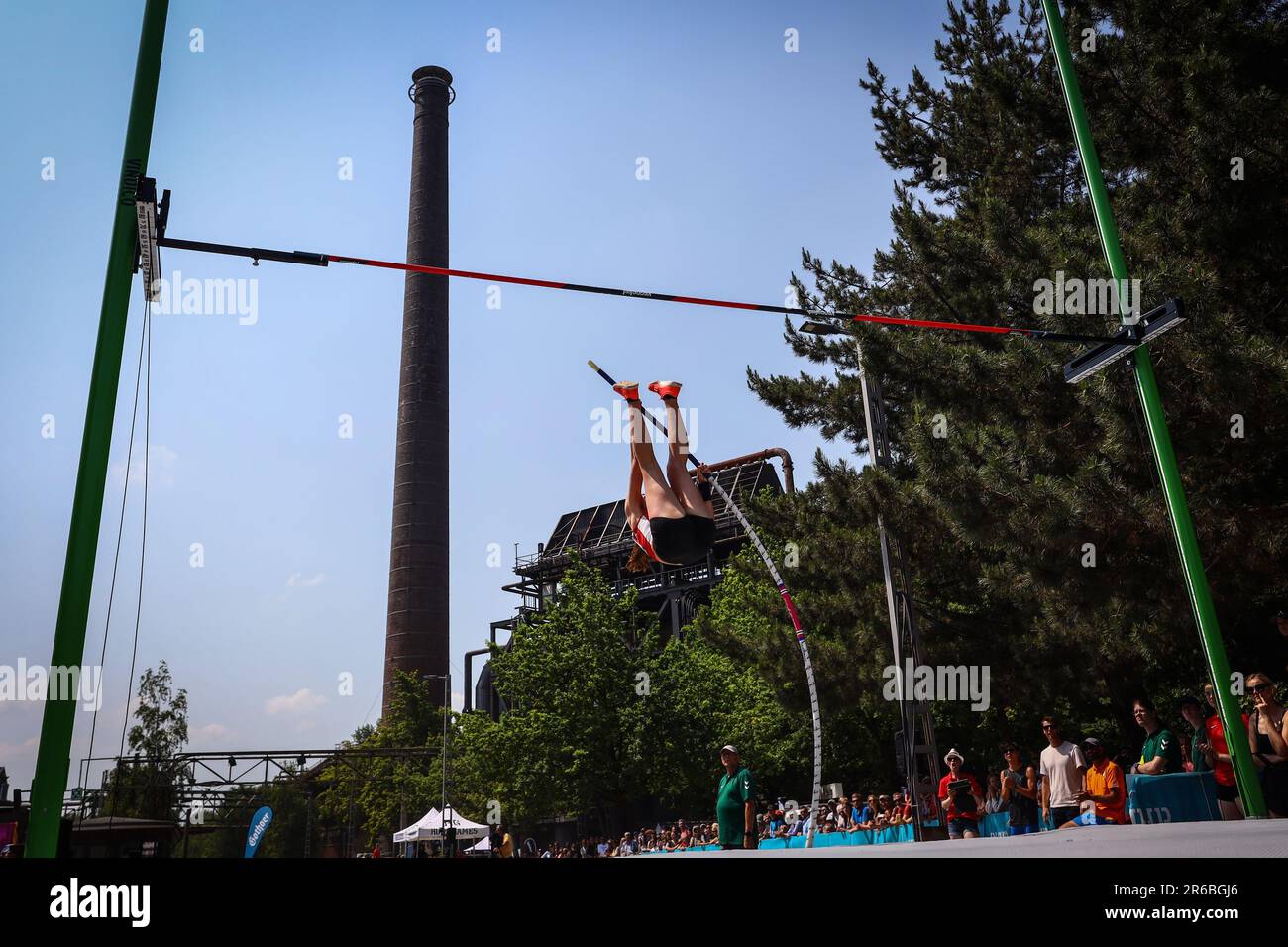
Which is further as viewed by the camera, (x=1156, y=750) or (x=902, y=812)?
(x=902, y=812)

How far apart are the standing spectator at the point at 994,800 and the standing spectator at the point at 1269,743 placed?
5277mm

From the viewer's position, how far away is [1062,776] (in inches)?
386

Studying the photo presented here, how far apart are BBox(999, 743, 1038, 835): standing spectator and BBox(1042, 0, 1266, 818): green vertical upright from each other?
381 cm

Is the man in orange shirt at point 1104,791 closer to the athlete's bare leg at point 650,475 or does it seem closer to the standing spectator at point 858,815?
the athlete's bare leg at point 650,475

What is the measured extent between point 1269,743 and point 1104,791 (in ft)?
5.49

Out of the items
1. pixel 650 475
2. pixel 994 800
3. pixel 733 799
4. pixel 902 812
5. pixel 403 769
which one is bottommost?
→ pixel 902 812

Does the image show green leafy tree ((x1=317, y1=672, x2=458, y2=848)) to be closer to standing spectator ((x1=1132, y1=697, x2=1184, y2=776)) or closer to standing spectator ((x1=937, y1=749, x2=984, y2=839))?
standing spectator ((x1=937, y1=749, x2=984, y2=839))

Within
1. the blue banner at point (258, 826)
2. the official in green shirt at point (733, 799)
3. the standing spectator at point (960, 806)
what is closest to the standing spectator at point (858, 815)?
the standing spectator at point (960, 806)

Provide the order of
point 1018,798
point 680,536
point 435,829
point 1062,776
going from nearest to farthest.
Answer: point 680,536 < point 1062,776 < point 1018,798 < point 435,829

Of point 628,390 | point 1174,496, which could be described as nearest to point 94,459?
point 628,390

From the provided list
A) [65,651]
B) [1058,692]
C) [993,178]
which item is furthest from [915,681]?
[65,651]

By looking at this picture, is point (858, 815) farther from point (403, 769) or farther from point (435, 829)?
point (403, 769)

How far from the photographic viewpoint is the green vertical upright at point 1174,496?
8.00m

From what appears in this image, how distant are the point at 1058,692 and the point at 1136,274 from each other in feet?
26.4
